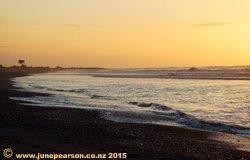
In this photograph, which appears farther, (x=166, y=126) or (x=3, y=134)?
(x=166, y=126)

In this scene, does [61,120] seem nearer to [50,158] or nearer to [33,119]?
[33,119]

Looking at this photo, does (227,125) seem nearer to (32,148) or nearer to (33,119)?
(33,119)

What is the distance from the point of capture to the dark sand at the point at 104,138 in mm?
11516

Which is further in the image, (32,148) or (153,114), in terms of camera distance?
(153,114)

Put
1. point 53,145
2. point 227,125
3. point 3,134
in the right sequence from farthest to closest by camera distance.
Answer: point 227,125
point 3,134
point 53,145

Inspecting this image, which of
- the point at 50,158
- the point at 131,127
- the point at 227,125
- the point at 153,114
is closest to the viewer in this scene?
the point at 50,158

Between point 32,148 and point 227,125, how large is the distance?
33.0 feet

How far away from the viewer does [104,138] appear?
1402 cm

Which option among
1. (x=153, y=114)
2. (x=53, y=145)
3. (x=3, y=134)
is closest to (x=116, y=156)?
(x=53, y=145)

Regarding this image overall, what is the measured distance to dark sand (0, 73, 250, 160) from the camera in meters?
11.5

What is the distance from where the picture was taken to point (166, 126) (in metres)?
18.0

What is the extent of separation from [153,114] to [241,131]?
6.03 metres

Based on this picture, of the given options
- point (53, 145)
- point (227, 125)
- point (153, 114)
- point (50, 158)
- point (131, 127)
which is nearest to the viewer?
point (50, 158)

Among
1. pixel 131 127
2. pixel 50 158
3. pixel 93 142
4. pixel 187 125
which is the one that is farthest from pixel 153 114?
pixel 50 158
